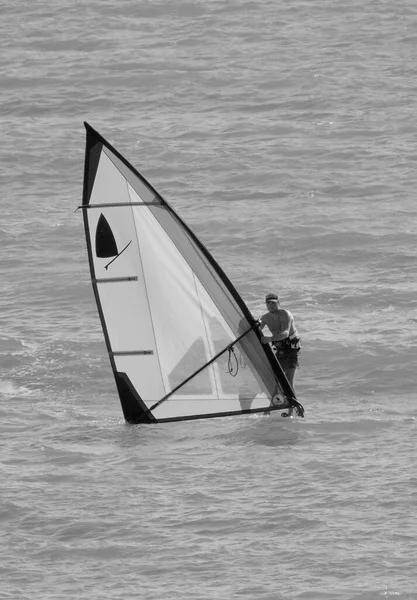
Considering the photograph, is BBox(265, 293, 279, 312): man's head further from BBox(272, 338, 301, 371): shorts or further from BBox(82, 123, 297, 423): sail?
BBox(272, 338, 301, 371): shorts

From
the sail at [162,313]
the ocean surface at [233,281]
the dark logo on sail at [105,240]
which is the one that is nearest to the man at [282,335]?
the sail at [162,313]

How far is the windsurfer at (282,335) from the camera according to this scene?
13.1m

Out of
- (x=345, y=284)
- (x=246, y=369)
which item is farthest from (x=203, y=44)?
(x=246, y=369)

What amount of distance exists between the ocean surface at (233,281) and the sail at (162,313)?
0.36 metres

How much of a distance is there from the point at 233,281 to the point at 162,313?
571cm

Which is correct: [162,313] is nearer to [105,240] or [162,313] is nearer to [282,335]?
[105,240]

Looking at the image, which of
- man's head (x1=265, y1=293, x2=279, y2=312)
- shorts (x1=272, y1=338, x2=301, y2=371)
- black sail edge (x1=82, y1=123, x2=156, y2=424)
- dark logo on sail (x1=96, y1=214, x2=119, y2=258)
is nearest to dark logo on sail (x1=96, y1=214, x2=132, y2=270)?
dark logo on sail (x1=96, y1=214, x2=119, y2=258)

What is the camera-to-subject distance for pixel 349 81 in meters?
28.1

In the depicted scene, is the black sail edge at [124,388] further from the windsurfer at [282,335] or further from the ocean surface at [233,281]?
the windsurfer at [282,335]

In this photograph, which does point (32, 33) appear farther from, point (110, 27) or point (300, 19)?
point (300, 19)

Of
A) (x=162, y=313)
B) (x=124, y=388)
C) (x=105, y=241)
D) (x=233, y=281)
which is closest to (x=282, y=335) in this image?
(x=162, y=313)

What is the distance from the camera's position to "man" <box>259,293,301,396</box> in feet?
43.0

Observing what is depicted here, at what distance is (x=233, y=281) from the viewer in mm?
19016

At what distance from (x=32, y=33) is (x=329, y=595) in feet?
80.7
